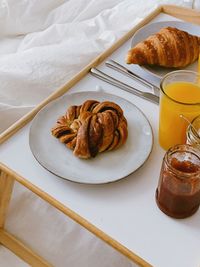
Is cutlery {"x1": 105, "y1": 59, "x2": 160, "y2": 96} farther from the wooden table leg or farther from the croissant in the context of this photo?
the wooden table leg

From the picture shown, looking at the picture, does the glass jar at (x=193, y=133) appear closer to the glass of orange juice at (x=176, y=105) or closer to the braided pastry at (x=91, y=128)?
the glass of orange juice at (x=176, y=105)

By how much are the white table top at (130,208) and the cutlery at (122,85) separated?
13 centimetres

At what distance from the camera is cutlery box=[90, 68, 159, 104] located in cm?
95

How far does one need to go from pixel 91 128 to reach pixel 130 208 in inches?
6.5

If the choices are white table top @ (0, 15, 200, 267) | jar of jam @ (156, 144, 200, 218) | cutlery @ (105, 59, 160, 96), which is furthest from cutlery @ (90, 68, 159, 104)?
jar of jam @ (156, 144, 200, 218)

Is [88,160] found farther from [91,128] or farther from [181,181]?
[181,181]

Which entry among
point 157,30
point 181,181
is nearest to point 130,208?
point 181,181

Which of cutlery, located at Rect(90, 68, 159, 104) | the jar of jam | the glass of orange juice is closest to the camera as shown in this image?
the jar of jam

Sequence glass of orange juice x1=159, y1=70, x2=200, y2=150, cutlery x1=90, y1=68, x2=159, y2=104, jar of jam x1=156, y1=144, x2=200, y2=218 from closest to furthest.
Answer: jar of jam x1=156, y1=144, x2=200, y2=218, glass of orange juice x1=159, y1=70, x2=200, y2=150, cutlery x1=90, y1=68, x2=159, y2=104

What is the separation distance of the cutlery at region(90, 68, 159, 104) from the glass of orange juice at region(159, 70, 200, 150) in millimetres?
118

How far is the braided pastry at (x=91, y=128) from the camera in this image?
0.80 m

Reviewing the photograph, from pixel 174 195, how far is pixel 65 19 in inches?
36.0

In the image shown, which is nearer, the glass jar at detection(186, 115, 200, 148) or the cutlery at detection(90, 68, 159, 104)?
the glass jar at detection(186, 115, 200, 148)

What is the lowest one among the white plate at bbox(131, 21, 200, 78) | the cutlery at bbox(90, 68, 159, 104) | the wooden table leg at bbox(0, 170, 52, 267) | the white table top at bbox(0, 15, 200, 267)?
the wooden table leg at bbox(0, 170, 52, 267)
